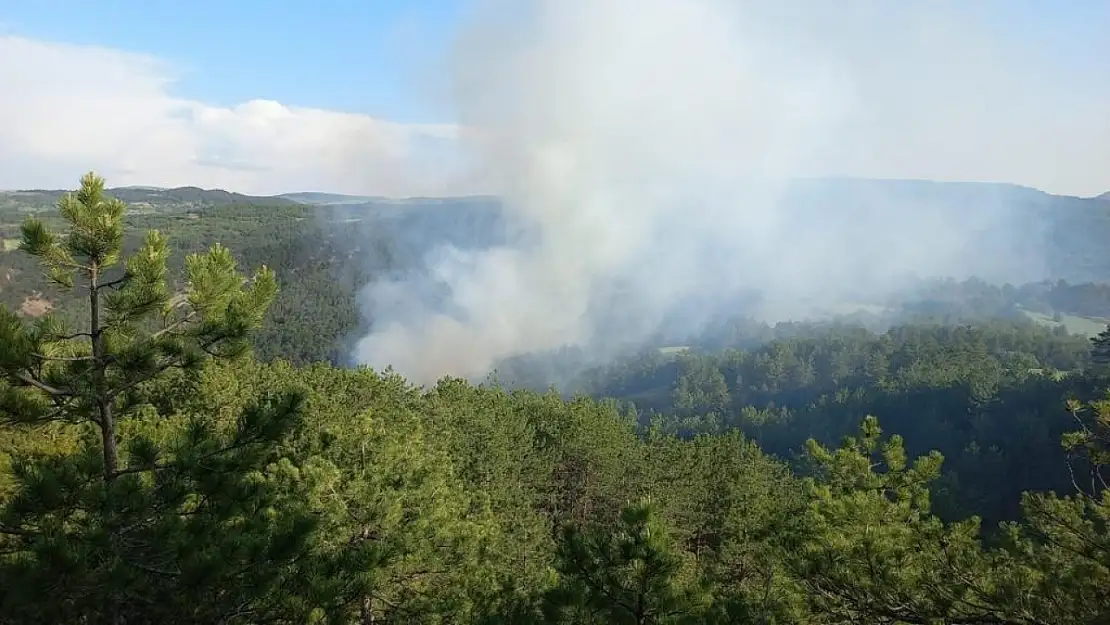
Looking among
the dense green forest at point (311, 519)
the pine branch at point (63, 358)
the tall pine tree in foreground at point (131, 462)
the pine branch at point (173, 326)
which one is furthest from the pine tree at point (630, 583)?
the pine branch at point (63, 358)

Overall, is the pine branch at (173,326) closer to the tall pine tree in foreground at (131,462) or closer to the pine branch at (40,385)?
the tall pine tree in foreground at (131,462)

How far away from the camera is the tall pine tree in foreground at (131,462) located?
5.52 m

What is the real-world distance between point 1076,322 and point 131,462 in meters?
161

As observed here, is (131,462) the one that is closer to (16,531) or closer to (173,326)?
(16,531)

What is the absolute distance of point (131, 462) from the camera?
248 inches

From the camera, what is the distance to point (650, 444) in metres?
30.5

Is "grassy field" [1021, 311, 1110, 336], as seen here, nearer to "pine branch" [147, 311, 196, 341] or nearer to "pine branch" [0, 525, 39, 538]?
"pine branch" [147, 311, 196, 341]

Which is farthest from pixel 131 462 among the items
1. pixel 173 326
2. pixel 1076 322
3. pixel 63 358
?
pixel 1076 322

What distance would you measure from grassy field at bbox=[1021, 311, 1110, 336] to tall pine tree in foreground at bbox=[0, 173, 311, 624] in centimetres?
14374

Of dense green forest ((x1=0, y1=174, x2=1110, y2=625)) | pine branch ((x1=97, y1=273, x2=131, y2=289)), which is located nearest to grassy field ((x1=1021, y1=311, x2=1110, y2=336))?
dense green forest ((x1=0, y1=174, x2=1110, y2=625))

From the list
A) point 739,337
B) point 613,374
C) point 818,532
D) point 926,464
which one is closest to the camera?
point 818,532

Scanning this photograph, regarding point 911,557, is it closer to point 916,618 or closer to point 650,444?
point 916,618

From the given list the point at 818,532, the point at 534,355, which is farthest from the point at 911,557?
the point at 534,355

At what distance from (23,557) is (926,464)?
847 cm
